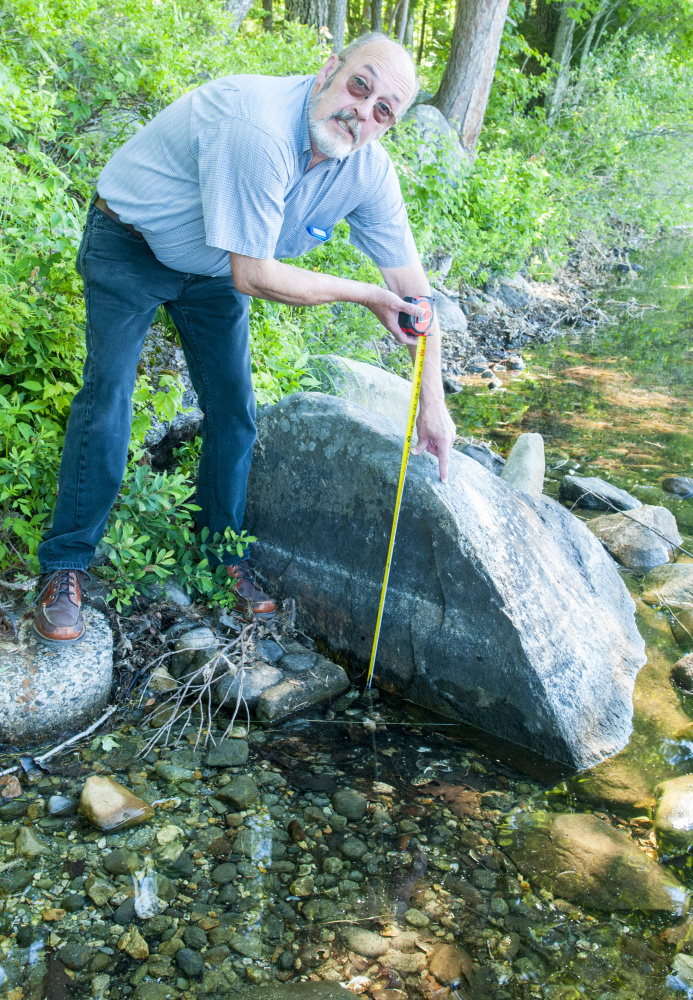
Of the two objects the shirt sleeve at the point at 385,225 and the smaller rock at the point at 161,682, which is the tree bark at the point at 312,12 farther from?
the smaller rock at the point at 161,682

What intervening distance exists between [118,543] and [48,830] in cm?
109

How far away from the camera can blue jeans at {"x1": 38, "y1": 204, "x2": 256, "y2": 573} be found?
8.91ft

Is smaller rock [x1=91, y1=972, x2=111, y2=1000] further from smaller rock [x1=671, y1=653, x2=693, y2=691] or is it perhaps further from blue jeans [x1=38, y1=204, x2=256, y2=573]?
smaller rock [x1=671, y1=653, x2=693, y2=691]

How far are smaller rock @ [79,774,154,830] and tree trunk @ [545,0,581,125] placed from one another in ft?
48.5

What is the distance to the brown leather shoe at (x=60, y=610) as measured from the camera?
2.83 metres

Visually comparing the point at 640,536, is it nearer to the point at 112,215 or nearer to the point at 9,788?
the point at 112,215

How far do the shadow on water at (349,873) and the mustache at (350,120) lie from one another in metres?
2.13

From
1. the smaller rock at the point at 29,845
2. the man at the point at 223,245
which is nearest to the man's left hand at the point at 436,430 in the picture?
the man at the point at 223,245

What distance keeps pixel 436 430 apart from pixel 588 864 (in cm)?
158

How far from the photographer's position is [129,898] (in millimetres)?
2242

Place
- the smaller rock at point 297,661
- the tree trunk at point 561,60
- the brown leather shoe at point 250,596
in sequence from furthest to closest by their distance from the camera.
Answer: the tree trunk at point 561,60, the brown leather shoe at point 250,596, the smaller rock at point 297,661

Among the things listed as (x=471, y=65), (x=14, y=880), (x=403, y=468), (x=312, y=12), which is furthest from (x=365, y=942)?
(x=312, y=12)

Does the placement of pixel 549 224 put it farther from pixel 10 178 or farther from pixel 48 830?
pixel 48 830

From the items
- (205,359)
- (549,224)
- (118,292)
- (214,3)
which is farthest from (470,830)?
(549,224)
